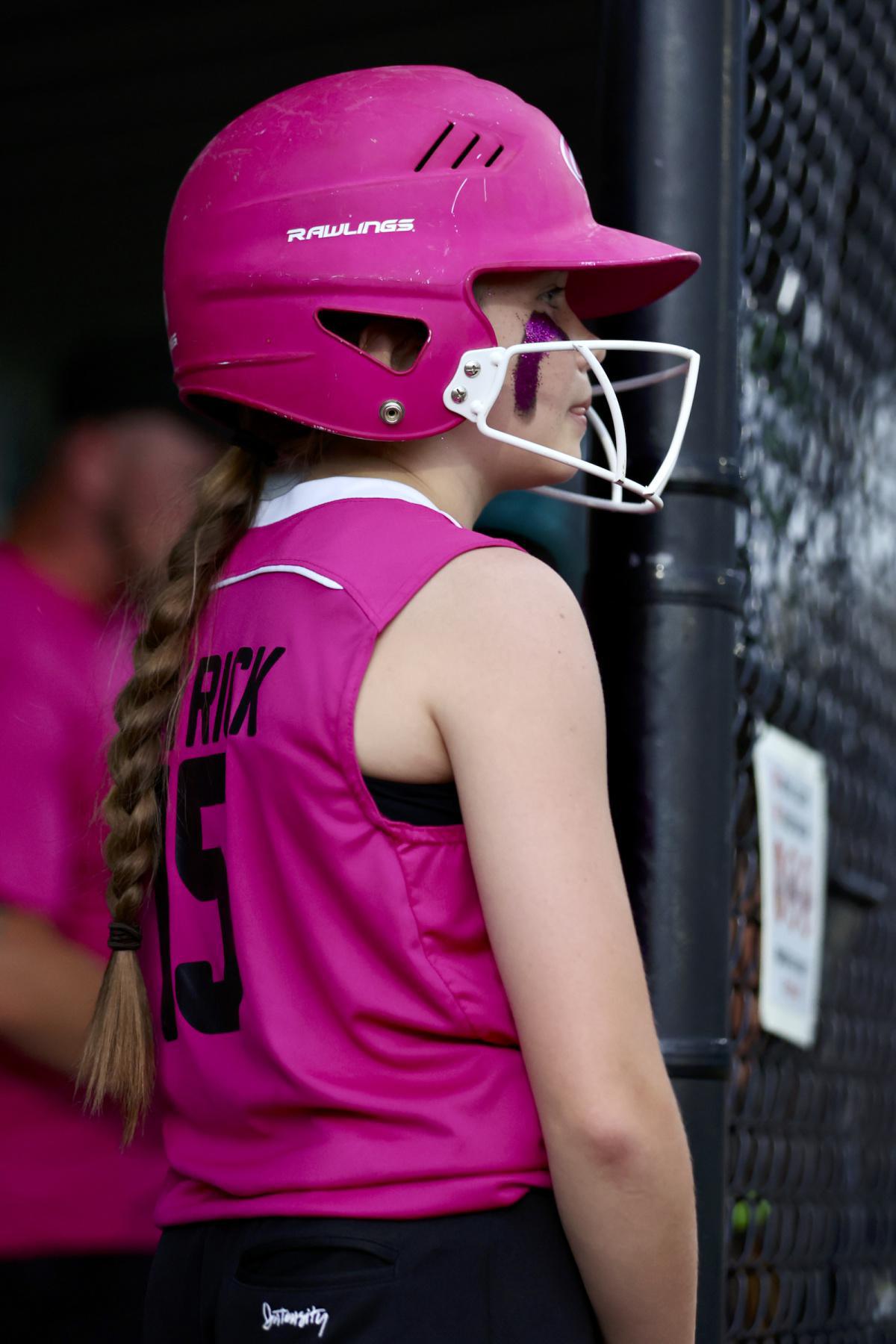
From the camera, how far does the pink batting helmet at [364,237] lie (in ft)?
5.50

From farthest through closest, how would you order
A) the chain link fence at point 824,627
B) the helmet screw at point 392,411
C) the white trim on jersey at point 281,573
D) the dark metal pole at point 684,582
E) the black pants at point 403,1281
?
the chain link fence at point 824,627 < the dark metal pole at point 684,582 < the helmet screw at point 392,411 < the white trim on jersey at point 281,573 < the black pants at point 403,1281

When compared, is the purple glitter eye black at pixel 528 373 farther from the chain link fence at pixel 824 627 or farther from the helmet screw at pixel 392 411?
the chain link fence at pixel 824 627

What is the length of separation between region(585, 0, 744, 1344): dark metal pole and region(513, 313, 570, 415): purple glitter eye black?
0.25 m

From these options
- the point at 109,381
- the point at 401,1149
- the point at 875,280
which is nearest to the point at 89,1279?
the point at 401,1149

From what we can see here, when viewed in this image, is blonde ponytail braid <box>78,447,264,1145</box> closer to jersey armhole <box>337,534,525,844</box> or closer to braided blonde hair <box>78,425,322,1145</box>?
braided blonde hair <box>78,425,322,1145</box>

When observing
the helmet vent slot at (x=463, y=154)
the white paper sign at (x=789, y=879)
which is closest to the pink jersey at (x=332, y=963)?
the helmet vent slot at (x=463, y=154)

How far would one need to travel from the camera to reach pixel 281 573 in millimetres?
1643

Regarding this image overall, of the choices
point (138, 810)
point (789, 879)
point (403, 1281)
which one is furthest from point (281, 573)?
point (789, 879)

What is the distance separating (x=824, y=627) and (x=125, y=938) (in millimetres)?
1842

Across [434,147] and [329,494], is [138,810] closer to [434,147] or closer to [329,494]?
[329,494]

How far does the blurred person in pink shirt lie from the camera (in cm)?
221

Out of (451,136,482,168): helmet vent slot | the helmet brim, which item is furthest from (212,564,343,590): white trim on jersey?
(451,136,482,168): helmet vent slot

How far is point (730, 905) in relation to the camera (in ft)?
6.42

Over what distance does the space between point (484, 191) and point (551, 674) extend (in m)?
0.55
